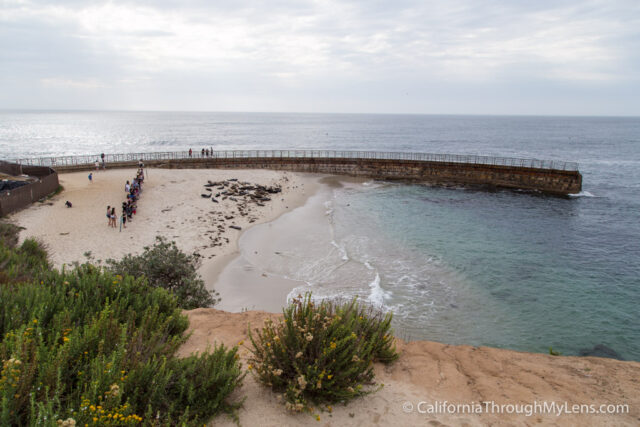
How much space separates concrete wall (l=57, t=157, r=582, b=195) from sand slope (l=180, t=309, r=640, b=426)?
1539 inches

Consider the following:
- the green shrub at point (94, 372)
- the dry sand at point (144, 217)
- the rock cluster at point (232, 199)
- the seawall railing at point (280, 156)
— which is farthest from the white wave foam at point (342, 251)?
the seawall railing at point (280, 156)

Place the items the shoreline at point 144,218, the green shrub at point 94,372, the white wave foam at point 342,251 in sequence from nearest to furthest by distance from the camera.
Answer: the green shrub at point 94,372 < the shoreline at point 144,218 < the white wave foam at point 342,251

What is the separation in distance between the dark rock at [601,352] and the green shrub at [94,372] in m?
13.1

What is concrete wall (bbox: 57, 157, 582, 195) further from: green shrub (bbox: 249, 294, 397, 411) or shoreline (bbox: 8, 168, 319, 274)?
green shrub (bbox: 249, 294, 397, 411)

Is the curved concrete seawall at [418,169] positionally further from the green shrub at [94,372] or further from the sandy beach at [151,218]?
the green shrub at [94,372]

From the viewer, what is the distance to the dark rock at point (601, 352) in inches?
496

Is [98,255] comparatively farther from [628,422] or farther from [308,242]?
[628,422]

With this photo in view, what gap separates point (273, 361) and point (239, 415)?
36.4 inches

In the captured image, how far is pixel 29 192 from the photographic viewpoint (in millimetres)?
23516

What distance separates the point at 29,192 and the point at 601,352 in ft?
102

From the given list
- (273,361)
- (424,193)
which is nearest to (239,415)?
(273,361)

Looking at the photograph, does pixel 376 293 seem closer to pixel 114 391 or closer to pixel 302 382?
pixel 302 382

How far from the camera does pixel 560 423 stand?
5.68 m

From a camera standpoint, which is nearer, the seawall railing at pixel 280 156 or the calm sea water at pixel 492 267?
the calm sea water at pixel 492 267
